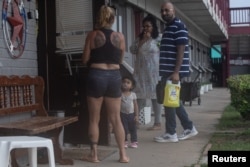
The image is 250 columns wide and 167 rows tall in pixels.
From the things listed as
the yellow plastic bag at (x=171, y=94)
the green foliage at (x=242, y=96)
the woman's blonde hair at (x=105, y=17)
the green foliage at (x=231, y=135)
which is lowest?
the green foliage at (x=231, y=135)

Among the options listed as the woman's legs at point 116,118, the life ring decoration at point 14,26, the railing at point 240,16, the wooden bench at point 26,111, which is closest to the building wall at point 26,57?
the life ring decoration at point 14,26

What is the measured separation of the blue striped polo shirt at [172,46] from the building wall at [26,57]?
5.94 feet

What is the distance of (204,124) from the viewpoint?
10508mm

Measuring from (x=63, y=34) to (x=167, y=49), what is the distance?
1.49 metres

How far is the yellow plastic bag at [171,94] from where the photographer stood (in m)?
7.47

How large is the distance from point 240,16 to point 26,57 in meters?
29.8

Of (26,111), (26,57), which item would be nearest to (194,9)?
(26,57)

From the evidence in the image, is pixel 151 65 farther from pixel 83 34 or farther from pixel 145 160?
pixel 145 160

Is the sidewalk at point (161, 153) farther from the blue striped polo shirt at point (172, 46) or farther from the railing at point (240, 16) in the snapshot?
the railing at point (240, 16)

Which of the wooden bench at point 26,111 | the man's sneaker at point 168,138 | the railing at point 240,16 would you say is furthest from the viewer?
the railing at point 240,16

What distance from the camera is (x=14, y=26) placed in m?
6.48

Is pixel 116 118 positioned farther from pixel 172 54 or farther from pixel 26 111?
pixel 172 54

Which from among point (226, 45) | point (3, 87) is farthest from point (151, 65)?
point (226, 45)

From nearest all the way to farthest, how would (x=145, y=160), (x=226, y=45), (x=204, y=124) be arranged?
(x=145, y=160), (x=204, y=124), (x=226, y=45)
